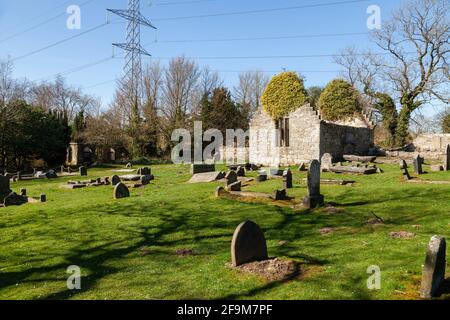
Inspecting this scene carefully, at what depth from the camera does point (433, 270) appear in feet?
18.4

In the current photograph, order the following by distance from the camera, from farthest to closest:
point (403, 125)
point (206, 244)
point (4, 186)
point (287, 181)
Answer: point (403, 125) → point (4, 186) → point (287, 181) → point (206, 244)

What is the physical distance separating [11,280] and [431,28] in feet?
138

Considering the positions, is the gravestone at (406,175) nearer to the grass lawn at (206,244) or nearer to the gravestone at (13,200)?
the grass lawn at (206,244)

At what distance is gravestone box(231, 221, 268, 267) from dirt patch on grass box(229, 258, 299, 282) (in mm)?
161

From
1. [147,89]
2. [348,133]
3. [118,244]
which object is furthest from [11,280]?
[147,89]

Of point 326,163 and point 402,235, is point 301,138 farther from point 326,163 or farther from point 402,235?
point 402,235

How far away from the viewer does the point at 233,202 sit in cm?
1448

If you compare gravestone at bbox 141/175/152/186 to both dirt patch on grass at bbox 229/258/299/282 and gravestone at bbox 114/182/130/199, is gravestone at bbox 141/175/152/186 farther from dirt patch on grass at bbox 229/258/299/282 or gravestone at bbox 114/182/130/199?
dirt patch on grass at bbox 229/258/299/282

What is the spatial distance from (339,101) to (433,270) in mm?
29635

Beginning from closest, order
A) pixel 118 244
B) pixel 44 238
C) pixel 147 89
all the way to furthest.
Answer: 1. pixel 118 244
2. pixel 44 238
3. pixel 147 89

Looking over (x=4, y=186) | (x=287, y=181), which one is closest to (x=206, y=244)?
(x=287, y=181)

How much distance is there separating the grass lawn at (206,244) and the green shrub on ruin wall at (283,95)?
1352 centimetres

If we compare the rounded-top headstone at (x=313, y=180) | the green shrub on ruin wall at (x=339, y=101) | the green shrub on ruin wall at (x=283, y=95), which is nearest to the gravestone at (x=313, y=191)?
the rounded-top headstone at (x=313, y=180)

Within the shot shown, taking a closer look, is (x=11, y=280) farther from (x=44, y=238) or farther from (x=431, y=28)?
(x=431, y=28)
